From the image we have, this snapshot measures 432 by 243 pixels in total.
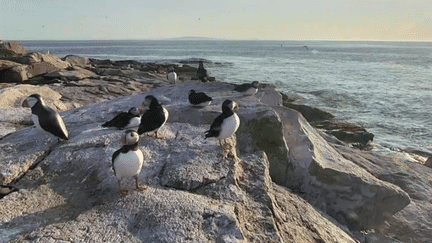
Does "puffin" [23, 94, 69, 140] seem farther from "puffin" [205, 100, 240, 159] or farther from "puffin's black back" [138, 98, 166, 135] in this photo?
"puffin" [205, 100, 240, 159]

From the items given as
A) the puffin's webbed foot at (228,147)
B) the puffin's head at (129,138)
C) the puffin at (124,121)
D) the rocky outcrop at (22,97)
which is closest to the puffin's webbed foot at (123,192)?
the puffin's head at (129,138)

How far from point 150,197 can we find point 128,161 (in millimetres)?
619

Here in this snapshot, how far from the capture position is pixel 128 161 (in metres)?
4.45

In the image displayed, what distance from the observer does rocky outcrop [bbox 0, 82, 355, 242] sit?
3.82 meters

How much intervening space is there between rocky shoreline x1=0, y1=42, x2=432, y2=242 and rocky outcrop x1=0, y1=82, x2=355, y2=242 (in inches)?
0.7

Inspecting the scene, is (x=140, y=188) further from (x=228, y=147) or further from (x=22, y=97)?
(x=22, y=97)

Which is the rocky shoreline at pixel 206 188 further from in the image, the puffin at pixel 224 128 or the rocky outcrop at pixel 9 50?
the rocky outcrop at pixel 9 50

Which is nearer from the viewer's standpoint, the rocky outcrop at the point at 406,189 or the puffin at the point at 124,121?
the rocky outcrop at the point at 406,189

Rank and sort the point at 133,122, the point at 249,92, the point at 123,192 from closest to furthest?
the point at 123,192 < the point at 133,122 < the point at 249,92

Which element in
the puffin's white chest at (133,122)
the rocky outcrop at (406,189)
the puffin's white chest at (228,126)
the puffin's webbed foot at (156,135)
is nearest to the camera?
the puffin's white chest at (228,126)

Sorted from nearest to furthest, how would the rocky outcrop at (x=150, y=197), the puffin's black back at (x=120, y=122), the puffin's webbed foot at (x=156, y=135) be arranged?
the rocky outcrop at (x=150, y=197), the puffin's webbed foot at (x=156, y=135), the puffin's black back at (x=120, y=122)

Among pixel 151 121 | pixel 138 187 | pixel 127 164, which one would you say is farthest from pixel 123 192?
pixel 151 121

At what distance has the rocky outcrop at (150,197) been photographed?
3.82 metres

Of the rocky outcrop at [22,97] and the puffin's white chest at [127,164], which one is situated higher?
the puffin's white chest at [127,164]
